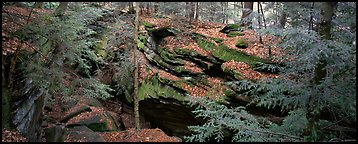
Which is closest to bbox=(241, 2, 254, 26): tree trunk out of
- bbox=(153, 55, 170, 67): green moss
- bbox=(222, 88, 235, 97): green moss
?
bbox=(222, 88, 235, 97): green moss

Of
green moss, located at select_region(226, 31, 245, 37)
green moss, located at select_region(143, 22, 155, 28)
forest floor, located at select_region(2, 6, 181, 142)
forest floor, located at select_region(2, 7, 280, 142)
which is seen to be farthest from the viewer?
green moss, located at select_region(143, 22, 155, 28)

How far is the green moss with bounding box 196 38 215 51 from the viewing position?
1280 cm

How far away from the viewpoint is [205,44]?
42.9 feet

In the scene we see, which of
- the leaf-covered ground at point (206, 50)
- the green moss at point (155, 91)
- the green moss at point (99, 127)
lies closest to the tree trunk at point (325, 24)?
the leaf-covered ground at point (206, 50)

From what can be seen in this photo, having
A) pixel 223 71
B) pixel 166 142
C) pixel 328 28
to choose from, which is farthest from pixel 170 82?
pixel 328 28

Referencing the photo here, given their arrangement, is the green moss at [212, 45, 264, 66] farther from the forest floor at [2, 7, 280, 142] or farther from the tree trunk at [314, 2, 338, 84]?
the tree trunk at [314, 2, 338, 84]

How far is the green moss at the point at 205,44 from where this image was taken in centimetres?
1280

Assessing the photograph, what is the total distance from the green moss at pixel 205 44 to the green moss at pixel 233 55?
38 cm

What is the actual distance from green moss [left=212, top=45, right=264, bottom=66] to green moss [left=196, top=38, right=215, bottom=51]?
0.38 m

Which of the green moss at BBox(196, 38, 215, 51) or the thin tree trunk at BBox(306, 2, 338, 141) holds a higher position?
the thin tree trunk at BBox(306, 2, 338, 141)

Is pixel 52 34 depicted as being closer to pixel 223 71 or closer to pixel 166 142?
pixel 166 142

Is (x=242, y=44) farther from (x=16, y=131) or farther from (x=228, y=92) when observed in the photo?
(x=16, y=131)

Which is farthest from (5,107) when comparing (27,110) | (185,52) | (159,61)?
(185,52)

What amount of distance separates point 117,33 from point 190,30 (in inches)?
166
